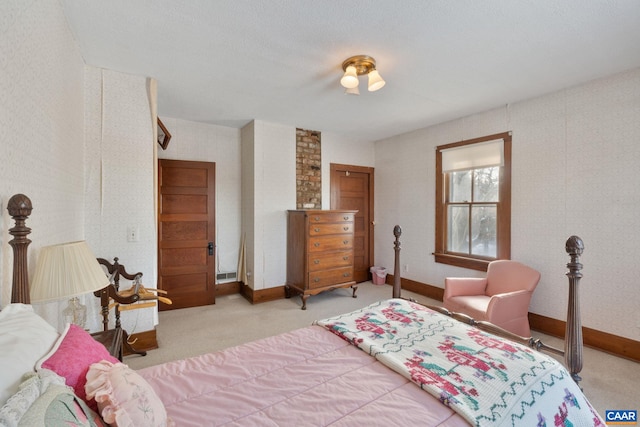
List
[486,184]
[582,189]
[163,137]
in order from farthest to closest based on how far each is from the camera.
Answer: [486,184], [163,137], [582,189]

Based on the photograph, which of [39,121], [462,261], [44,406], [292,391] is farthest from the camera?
[462,261]

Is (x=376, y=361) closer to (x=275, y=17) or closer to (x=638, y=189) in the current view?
(x=275, y=17)

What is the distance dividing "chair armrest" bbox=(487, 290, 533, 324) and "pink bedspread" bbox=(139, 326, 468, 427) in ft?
6.06

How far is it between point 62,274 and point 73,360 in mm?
651

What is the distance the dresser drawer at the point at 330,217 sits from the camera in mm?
3969

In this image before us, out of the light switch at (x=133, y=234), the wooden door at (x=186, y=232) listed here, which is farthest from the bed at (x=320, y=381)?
the wooden door at (x=186, y=232)

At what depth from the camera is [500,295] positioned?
2688 mm

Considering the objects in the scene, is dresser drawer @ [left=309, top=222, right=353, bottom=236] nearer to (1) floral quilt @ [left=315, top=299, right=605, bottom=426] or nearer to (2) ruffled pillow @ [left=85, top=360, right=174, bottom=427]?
(1) floral quilt @ [left=315, top=299, right=605, bottom=426]

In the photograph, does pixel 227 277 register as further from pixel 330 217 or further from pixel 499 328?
pixel 499 328

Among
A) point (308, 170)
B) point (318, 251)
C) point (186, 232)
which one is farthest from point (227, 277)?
point (308, 170)

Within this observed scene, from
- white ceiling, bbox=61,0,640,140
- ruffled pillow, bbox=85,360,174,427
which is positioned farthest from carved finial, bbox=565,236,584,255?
ruffled pillow, bbox=85,360,174,427

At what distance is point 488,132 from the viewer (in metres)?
3.63

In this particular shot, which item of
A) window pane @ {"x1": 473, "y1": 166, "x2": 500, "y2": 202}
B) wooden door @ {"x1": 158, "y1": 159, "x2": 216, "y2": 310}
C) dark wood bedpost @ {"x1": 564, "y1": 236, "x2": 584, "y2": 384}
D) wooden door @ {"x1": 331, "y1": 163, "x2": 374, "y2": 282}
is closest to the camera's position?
dark wood bedpost @ {"x1": 564, "y1": 236, "x2": 584, "y2": 384}

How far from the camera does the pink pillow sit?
81 centimetres
